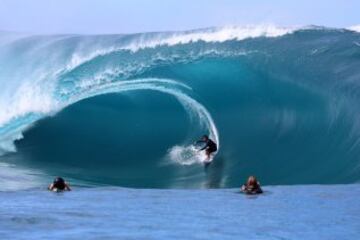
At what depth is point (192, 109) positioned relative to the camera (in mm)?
22969

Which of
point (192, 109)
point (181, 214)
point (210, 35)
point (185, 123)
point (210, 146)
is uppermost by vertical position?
point (210, 35)

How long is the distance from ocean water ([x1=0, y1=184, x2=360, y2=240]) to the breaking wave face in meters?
2.94

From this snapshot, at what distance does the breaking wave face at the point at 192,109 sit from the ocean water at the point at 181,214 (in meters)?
2.94

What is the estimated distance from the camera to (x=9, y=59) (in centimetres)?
3055

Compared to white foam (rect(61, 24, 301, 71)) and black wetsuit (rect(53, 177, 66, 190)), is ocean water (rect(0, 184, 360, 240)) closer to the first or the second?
black wetsuit (rect(53, 177, 66, 190))

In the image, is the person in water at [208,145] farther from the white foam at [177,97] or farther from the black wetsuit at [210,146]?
the white foam at [177,97]

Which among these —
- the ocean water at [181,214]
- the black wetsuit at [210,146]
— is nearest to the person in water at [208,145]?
the black wetsuit at [210,146]

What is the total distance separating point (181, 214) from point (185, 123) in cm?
1073

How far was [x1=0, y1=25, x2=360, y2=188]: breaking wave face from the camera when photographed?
19250 mm

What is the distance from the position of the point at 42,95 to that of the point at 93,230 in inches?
602

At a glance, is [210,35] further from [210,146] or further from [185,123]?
[210,146]

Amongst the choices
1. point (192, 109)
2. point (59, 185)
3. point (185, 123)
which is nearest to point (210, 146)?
point (185, 123)

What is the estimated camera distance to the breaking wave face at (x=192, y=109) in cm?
1925

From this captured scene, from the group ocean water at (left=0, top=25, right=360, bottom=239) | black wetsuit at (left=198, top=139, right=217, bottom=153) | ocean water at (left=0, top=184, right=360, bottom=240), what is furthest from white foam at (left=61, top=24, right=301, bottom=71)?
ocean water at (left=0, top=184, right=360, bottom=240)
